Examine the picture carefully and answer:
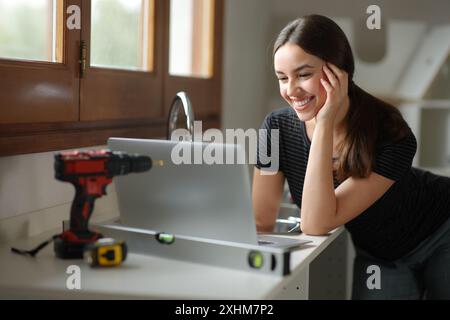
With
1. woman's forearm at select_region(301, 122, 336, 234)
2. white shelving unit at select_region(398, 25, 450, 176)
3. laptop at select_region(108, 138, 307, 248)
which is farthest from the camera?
white shelving unit at select_region(398, 25, 450, 176)

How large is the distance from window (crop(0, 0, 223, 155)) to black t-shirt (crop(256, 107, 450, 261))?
0.50 m

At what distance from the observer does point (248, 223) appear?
1.20 meters

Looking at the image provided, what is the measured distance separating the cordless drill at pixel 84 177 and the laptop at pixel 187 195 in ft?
0.20

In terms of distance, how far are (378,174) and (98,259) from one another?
2.47 feet

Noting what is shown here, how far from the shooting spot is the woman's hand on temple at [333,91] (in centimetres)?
153

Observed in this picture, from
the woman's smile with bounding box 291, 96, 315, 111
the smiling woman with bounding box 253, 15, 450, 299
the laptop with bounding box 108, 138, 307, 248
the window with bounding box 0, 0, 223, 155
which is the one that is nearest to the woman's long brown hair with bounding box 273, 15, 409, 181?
the smiling woman with bounding box 253, 15, 450, 299

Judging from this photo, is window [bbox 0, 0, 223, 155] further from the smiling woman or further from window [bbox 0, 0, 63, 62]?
the smiling woman

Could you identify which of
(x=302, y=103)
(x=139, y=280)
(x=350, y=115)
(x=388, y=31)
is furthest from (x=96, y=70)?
(x=388, y=31)

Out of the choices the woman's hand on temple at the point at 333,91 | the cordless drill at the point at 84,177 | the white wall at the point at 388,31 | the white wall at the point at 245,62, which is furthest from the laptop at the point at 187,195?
the white wall at the point at 388,31

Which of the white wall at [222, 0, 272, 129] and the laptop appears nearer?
the laptop

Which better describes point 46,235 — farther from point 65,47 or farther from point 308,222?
point 308,222

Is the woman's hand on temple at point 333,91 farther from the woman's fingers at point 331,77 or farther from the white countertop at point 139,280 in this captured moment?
the white countertop at point 139,280

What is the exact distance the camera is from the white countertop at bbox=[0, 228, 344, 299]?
1060mm

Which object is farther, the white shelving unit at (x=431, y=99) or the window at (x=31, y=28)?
the white shelving unit at (x=431, y=99)
